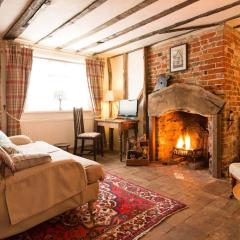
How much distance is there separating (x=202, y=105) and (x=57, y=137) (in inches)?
115

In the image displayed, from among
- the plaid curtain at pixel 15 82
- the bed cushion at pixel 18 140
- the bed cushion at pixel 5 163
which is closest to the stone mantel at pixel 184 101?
the bed cushion at pixel 18 140

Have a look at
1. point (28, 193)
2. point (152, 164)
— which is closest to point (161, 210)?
point (28, 193)

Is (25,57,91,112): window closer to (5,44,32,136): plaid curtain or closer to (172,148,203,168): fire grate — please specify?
(5,44,32,136): plaid curtain

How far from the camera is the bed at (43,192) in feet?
5.33

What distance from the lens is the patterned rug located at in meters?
1.84

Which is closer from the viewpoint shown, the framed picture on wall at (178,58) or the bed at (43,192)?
the bed at (43,192)

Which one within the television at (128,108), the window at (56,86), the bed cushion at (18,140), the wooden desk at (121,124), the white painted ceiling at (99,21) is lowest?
the bed cushion at (18,140)

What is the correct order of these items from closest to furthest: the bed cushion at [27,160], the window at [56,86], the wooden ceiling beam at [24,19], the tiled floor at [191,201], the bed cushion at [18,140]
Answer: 1. the bed cushion at [27,160]
2. the tiled floor at [191,201]
3. the wooden ceiling beam at [24,19]
4. the bed cushion at [18,140]
5. the window at [56,86]

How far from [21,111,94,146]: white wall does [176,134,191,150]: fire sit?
2275 millimetres

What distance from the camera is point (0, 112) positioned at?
3.85 meters

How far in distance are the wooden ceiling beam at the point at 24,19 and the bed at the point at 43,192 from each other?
72.8 inches

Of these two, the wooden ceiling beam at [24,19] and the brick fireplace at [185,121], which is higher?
the wooden ceiling beam at [24,19]

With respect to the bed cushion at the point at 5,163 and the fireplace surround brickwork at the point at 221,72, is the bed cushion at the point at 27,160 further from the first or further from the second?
the fireplace surround brickwork at the point at 221,72

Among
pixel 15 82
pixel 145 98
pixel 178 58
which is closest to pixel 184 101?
pixel 178 58
